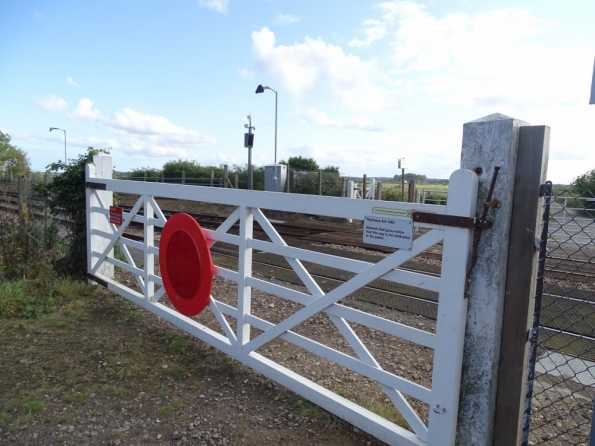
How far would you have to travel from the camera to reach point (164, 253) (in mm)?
4707

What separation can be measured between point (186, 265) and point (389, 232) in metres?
2.40

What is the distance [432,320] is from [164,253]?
3.39 meters

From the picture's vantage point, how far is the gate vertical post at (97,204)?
251 inches

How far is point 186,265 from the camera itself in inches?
174

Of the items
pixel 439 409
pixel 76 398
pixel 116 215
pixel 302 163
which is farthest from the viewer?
pixel 302 163

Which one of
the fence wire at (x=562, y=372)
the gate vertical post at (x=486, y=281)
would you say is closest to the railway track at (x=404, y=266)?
the fence wire at (x=562, y=372)

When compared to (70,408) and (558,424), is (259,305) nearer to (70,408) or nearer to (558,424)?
(70,408)

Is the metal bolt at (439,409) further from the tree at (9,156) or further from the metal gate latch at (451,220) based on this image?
the tree at (9,156)

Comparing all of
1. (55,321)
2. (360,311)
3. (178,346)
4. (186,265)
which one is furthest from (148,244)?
(360,311)

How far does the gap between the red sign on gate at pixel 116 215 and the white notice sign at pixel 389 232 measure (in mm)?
4007

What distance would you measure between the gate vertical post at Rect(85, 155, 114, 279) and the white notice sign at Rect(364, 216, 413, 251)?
15.5 feet

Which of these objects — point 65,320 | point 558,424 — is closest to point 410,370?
point 558,424

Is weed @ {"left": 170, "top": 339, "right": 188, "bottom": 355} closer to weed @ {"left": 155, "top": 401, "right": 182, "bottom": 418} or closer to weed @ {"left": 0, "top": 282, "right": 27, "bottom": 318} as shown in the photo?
weed @ {"left": 155, "top": 401, "right": 182, "bottom": 418}

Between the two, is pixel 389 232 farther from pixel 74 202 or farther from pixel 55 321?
pixel 74 202
